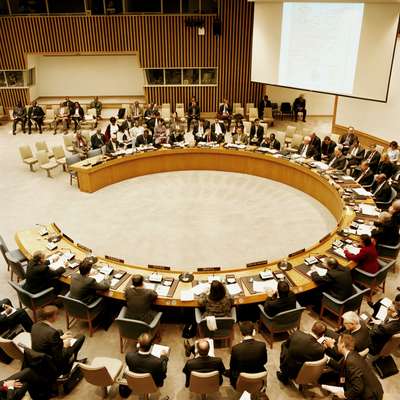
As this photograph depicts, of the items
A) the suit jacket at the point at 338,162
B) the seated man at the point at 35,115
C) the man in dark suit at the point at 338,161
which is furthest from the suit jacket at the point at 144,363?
the seated man at the point at 35,115

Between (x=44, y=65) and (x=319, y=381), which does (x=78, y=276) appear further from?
(x=44, y=65)

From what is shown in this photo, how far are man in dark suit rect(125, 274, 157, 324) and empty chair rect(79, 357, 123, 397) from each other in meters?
0.73

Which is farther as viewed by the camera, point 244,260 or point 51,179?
point 51,179

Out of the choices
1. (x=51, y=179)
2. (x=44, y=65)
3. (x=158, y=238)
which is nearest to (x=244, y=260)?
(x=158, y=238)

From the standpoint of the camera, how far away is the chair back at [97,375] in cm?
458

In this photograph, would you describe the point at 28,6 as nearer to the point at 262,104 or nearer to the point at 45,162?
the point at 45,162

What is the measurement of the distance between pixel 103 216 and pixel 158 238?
1.77 meters

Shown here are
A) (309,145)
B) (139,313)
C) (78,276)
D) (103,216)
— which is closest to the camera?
(139,313)

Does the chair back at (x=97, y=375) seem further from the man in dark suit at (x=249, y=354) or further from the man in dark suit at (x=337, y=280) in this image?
the man in dark suit at (x=337, y=280)

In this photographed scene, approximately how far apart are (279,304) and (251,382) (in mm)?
1296

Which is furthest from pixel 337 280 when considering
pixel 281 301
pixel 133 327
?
pixel 133 327

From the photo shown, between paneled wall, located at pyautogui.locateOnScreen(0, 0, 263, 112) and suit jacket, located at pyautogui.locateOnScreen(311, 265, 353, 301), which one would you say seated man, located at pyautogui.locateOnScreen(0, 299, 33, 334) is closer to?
suit jacket, located at pyautogui.locateOnScreen(311, 265, 353, 301)

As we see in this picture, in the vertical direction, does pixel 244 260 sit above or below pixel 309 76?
below

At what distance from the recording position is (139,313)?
5613 millimetres
